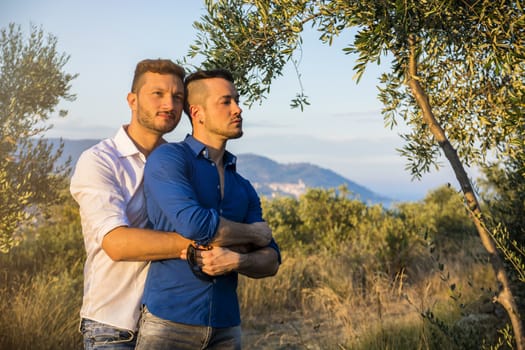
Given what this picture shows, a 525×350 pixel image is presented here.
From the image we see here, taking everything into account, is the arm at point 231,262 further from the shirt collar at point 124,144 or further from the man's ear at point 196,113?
the man's ear at point 196,113

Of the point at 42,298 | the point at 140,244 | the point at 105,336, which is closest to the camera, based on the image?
the point at 140,244


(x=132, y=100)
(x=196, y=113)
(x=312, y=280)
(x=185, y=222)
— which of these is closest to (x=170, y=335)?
(x=185, y=222)

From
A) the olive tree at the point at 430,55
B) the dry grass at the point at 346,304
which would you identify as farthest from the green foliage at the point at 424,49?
the dry grass at the point at 346,304

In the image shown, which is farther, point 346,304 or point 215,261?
point 346,304

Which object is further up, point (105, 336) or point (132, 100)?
point (132, 100)

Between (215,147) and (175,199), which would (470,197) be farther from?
(175,199)

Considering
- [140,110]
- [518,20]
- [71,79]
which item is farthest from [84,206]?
[71,79]

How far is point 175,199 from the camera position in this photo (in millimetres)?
3408

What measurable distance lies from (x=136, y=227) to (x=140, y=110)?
2.54 ft

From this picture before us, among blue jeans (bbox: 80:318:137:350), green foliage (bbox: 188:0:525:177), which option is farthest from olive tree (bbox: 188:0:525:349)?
blue jeans (bbox: 80:318:137:350)

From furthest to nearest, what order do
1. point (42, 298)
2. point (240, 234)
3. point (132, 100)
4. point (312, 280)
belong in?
1. point (312, 280)
2. point (42, 298)
3. point (132, 100)
4. point (240, 234)

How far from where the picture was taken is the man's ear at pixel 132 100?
4.00 metres

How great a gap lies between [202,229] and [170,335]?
2.04ft

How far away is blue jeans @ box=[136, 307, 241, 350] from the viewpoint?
3338 millimetres
